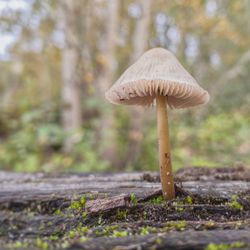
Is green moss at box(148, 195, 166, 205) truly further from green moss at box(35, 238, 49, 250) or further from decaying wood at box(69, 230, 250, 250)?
green moss at box(35, 238, 49, 250)

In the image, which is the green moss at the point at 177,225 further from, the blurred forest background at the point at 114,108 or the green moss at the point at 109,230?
the blurred forest background at the point at 114,108

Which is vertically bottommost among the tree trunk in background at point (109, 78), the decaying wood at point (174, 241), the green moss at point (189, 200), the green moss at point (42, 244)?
the decaying wood at point (174, 241)

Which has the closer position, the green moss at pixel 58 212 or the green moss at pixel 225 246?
the green moss at pixel 225 246

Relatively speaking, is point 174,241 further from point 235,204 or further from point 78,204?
point 78,204

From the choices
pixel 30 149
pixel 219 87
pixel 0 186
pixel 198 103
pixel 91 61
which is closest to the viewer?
pixel 198 103

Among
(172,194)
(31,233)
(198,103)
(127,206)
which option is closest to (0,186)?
(31,233)

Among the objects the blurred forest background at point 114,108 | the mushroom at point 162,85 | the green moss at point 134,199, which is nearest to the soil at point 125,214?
the green moss at point 134,199

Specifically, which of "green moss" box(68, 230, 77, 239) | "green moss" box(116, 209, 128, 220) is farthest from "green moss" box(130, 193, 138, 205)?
"green moss" box(68, 230, 77, 239)

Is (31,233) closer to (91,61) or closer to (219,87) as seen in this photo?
(91,61)
